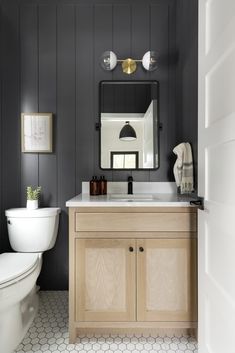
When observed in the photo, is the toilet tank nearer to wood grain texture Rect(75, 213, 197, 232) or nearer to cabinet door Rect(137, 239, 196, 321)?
wood grain texture Rect(75, 213, 197, 232)

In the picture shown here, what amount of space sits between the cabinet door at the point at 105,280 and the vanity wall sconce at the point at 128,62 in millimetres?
1382

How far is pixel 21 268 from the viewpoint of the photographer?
1414 millimetres

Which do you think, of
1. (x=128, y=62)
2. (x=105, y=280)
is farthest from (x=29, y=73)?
(x=105, y=280)

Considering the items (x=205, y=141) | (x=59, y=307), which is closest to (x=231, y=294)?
(x=205, y=141)

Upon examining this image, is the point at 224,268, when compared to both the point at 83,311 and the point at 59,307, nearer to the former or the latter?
the point at 83,311

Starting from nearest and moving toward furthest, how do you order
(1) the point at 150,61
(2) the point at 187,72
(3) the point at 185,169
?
(3) the point at 185,169 < (2) the point at 187,72 < (1) the point at 150,61

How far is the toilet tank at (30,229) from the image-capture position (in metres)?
1.88

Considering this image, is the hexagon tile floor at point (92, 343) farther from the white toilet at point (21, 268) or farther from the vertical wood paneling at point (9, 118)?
the vertical wood paneling at point (9, 118)

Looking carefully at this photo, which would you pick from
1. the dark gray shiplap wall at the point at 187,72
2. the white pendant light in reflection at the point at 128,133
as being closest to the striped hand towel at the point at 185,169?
the dark gray shiplap wall at the point at 187,72

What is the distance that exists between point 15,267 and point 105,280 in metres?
0.51

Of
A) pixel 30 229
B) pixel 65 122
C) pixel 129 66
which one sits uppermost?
pixel 129 66

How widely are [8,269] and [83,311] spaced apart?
1.62 ft

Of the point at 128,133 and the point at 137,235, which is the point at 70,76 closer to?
the point at 128,133

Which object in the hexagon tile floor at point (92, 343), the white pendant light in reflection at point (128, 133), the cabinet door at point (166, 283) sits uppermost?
the white pendant light in reflection at point (128, 133)
